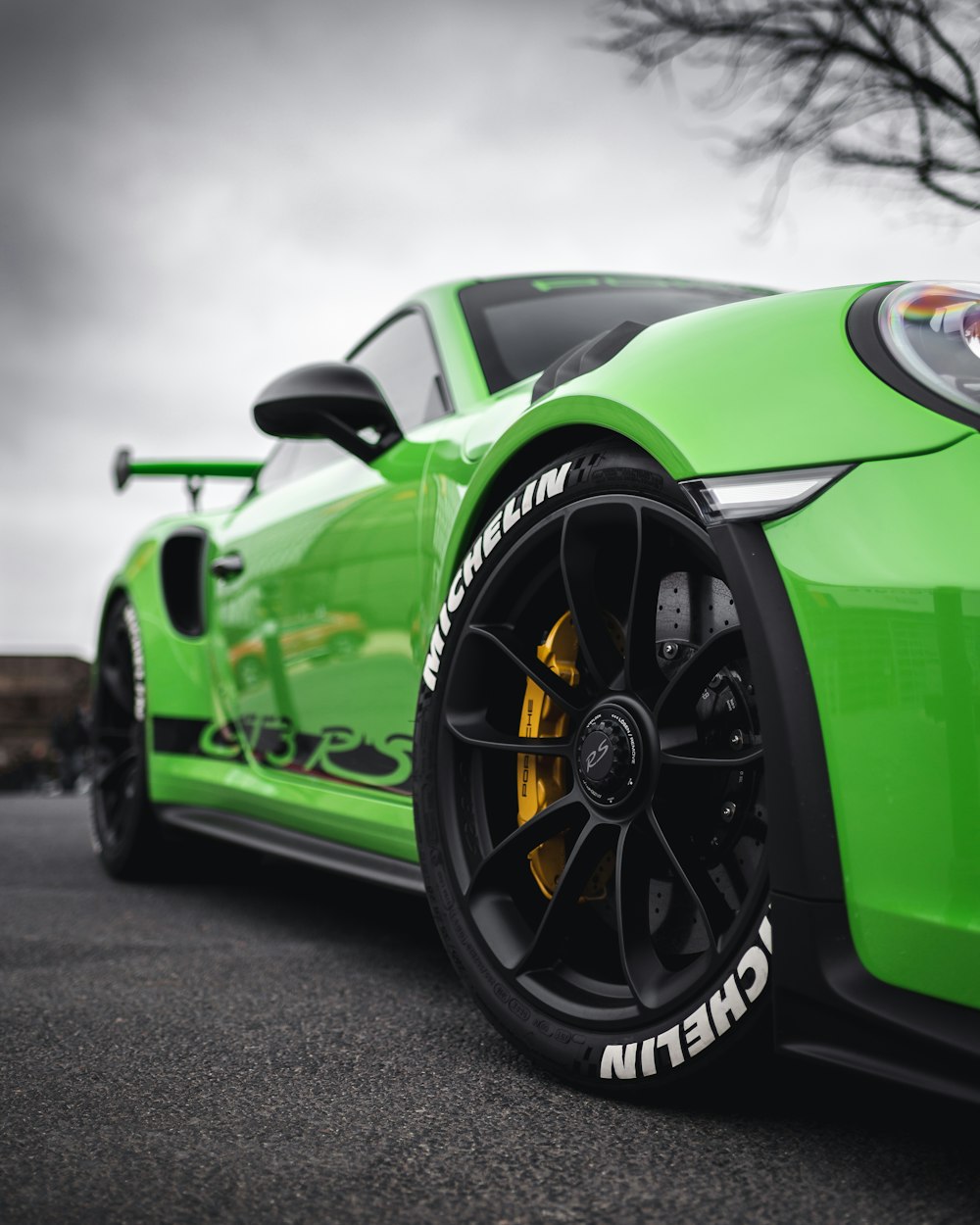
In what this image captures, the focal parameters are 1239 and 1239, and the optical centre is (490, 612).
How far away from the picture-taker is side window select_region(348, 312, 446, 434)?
2514mm

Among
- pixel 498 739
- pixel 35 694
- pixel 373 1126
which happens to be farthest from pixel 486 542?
pixel 35 694

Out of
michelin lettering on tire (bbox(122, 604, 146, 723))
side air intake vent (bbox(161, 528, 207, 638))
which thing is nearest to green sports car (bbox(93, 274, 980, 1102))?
side air intake vent (bbox(161, 528, 207, 638))

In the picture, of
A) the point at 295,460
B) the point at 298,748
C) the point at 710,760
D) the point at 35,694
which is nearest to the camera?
the point at 710,760

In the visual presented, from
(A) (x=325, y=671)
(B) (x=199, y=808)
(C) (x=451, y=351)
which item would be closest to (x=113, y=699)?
(B) (x=199, y=808)

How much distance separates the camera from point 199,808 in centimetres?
320

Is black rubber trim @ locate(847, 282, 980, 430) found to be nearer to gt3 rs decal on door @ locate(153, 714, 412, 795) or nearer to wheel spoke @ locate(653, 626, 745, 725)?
wheel spoke @ locate(653, 626, 745, 725)

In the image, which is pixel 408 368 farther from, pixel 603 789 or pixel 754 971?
pixel 754 971

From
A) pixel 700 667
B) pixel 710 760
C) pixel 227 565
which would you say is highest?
pixel 227 565

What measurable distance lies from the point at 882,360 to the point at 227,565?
2067mm

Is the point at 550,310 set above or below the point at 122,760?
above

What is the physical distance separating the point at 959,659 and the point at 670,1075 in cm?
59

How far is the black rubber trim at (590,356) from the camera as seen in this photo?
5.63 ft

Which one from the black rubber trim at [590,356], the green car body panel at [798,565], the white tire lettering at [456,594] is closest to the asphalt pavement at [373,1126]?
the green car body panel at [798,565]

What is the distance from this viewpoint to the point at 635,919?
1532mm
